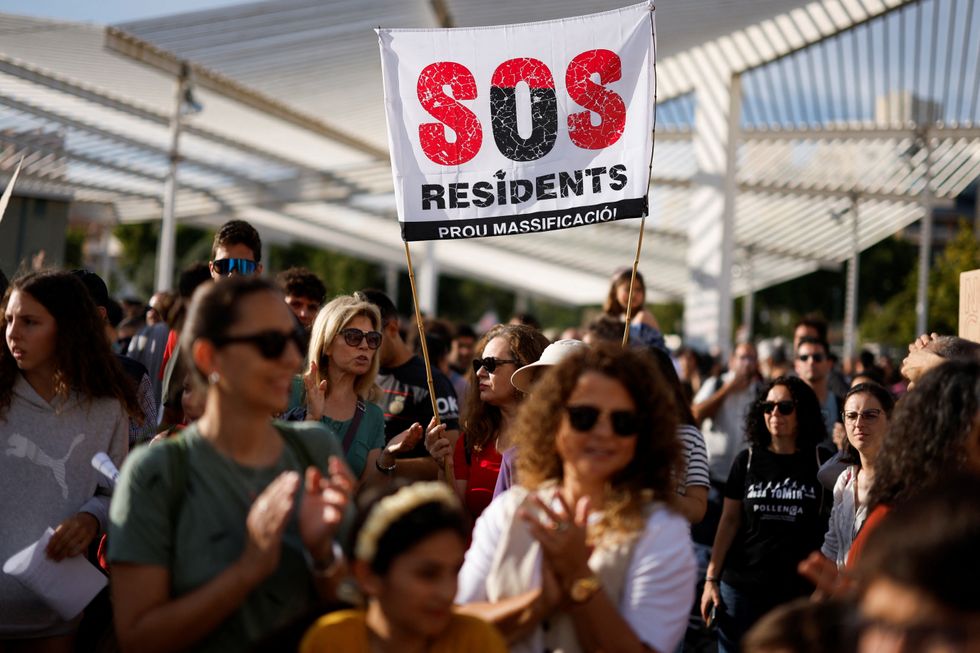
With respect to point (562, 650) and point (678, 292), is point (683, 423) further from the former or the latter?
point (678, 292)

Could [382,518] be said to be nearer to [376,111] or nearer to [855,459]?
[855,459]

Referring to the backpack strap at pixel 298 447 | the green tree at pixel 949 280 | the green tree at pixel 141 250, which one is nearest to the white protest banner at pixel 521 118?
the backpack strap at pixel 298 447

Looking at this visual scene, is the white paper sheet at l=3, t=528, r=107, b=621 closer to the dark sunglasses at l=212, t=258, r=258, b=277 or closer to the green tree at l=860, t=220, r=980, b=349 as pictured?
the dark sunglasses at l=212, t=258, r=258, b=277

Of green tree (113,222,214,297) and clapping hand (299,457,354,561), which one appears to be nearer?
clapping hand (299,457,354,561)

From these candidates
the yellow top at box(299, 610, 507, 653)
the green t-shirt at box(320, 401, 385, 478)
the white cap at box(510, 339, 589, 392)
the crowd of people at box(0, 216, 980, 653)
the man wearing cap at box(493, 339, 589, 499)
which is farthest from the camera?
the green t-shirt at box(320, 401, 385, 478)

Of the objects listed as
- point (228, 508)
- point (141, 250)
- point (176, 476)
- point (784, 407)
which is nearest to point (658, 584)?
point (228, 508)

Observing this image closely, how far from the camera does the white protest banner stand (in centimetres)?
550

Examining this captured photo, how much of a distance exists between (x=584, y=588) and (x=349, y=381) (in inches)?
108

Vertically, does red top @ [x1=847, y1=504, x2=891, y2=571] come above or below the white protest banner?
below

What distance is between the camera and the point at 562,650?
120 inches

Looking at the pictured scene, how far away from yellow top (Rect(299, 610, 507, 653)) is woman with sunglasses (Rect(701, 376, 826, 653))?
3.60 meters

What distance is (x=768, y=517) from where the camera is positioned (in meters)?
6.21

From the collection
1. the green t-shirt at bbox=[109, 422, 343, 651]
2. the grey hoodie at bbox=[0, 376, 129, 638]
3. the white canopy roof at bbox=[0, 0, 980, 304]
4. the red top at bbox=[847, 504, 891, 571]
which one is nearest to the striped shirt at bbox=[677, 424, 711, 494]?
the red top at bbox=[847, 504, 891, 571]

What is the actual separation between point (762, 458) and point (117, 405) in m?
3.75
